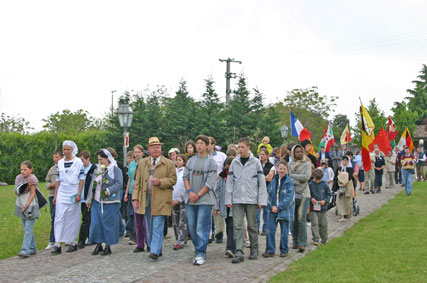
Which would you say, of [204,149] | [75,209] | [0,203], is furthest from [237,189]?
[0,203]

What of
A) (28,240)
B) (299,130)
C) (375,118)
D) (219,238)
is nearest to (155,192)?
(219,238)

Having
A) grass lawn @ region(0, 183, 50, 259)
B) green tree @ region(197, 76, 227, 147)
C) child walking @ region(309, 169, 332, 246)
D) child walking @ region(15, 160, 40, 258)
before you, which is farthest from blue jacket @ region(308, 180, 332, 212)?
green tree @ region(197, 76, 227, 147)

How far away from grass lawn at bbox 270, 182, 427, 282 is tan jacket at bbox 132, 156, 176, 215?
239cm

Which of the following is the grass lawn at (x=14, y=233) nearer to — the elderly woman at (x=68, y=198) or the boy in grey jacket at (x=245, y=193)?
the elderly woman at (x=68, y=198)

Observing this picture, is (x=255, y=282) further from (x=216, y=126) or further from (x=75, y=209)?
(x=216, y=126)

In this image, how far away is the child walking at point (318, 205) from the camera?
965cm

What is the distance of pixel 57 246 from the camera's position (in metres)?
8.98

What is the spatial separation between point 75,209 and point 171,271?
288 cm

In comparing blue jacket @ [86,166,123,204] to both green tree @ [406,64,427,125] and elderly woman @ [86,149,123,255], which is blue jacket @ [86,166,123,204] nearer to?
elderly woman @ [86,149,123,255]

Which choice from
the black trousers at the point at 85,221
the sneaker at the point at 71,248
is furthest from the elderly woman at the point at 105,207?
the black trousers at the point at 85,221

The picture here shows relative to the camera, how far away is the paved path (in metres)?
6.99

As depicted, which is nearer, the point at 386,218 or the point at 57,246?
the point at 57,246

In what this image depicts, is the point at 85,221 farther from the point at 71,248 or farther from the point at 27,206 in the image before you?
the point at 27,206

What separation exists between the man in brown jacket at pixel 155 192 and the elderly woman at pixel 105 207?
1.55ft
